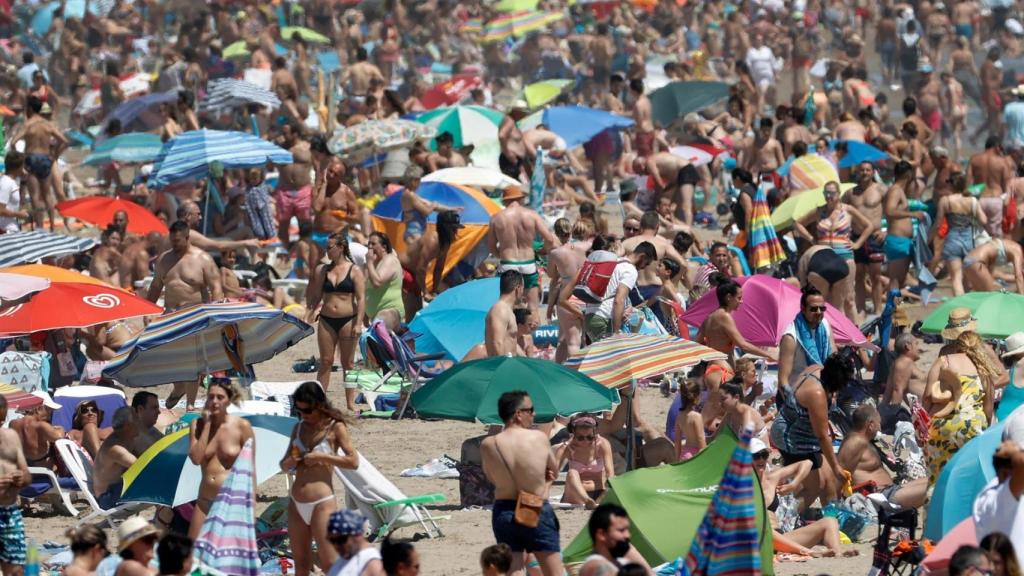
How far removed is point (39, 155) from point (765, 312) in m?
9.31

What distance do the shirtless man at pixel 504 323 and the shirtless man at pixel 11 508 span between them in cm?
360

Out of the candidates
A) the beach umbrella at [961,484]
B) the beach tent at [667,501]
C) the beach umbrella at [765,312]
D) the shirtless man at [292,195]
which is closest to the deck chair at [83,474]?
the beach tent at [667,501]

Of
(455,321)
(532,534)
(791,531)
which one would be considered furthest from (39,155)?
(532,534)

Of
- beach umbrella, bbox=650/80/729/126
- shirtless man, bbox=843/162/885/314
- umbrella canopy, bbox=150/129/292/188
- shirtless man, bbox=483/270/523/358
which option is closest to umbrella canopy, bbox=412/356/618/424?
shirtless man, bbox=483/270/523/358

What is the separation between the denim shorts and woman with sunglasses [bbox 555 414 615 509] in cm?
220

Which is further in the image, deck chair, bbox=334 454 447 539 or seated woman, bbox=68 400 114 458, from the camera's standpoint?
seated woman, bbox=68 400 114 458

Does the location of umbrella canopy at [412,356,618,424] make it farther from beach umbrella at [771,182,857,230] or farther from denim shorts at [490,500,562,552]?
beach umbrella at [771,182,857,230]

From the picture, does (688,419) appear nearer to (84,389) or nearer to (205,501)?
(205,501)

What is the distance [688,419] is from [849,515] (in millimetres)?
1018

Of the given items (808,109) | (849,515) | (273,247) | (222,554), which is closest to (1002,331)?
(849,515)

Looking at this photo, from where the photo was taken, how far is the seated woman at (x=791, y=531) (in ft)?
33.6

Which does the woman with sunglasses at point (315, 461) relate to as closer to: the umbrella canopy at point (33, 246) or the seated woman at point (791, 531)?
the seated woman at point (791, 531)

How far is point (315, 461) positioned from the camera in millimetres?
8969

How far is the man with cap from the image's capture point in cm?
767
